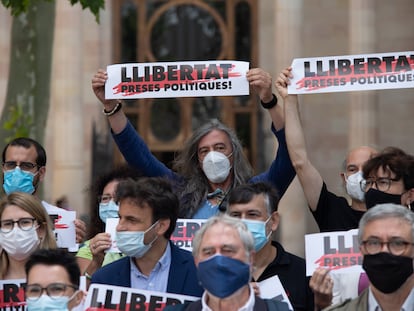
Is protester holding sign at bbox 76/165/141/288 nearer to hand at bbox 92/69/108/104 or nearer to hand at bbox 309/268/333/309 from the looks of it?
hand at bbox 92/69/108/104

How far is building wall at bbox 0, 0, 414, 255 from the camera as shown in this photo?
78.7 feet

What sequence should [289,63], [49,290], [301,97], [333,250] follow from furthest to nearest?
[301,97], [289,63], [333,250], [49,290]

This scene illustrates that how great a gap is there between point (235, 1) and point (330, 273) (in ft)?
63.2

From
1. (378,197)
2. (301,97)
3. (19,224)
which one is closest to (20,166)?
(19,224)

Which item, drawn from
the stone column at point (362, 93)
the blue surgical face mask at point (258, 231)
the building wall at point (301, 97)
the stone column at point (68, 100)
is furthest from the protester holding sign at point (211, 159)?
the stone column at point (362, 93)

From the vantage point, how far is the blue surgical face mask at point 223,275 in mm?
7129

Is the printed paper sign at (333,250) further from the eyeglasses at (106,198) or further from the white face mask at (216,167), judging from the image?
the eyeglasses at (106,198)

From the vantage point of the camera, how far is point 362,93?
2498 centimetres

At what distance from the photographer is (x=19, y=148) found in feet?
32.4

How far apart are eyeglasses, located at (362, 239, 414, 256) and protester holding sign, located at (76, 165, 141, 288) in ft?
7.76

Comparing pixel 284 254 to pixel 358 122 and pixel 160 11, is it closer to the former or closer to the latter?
pixel 358 122

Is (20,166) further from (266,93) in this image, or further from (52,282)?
(52,282)

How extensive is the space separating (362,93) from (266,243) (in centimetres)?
1672

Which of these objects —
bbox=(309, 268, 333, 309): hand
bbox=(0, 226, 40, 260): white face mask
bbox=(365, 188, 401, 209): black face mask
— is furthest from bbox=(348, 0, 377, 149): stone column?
bbox=(309, 268, 333, 309): hand
